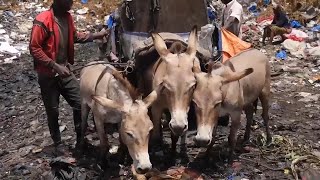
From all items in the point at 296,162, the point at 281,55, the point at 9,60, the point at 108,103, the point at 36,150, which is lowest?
the point at 9,60

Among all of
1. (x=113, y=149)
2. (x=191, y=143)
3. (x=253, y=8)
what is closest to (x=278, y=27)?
(x=253, y=8)

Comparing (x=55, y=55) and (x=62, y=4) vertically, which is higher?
(x=62, y=4)

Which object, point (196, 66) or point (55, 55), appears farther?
point (55, 55)

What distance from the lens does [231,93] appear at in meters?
5.77

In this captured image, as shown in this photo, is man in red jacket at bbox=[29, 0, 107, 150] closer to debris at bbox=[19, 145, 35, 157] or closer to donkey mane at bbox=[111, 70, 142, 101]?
debris at bbox=[19, 145, 35, 157]

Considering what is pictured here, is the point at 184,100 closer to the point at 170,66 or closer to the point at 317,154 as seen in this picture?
the point at 170,66

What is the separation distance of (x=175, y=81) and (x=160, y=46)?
0.57 m

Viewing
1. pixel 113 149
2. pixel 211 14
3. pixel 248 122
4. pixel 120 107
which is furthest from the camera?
pixel 211 14

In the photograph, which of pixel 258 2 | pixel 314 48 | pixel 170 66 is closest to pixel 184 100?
pixel 170 66

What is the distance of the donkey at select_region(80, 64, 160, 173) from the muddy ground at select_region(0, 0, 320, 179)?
0.56 metres

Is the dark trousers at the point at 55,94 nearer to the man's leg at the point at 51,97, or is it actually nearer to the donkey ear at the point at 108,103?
the man's leg at the point at 51,97

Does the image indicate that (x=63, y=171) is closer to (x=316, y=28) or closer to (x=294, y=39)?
(x=294, y=39)

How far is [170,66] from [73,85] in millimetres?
1486

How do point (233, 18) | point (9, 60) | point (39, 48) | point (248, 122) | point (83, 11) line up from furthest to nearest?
point (83, 11) → point (9, 60) → point (233, 18) → point (248, 122) → point (39, 48)
